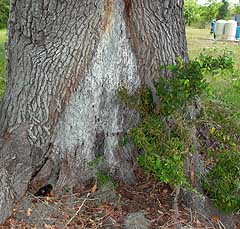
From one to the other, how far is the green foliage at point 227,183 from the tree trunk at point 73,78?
0.69 metres

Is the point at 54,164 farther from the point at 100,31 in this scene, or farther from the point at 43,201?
the point at 100,31

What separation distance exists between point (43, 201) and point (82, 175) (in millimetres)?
348

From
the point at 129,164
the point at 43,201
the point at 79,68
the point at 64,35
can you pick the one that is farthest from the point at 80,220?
the point at 64,35

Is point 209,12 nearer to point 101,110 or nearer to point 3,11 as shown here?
point 3,11

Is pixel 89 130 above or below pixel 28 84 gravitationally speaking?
below

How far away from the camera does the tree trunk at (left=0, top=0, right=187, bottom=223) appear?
349 centimetres

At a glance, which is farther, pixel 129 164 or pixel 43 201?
pixel 129 164

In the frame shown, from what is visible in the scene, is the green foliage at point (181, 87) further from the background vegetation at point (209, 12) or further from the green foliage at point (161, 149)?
the background vegetation at point (209, 12)

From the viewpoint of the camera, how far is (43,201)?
3521 mm

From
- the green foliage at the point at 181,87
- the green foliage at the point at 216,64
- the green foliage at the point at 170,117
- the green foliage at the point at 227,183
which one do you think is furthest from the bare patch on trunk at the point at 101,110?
the green foliage at the point at 227,183

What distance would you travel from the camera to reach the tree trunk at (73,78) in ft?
11.4

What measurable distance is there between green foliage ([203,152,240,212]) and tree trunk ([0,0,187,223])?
27.0 inches

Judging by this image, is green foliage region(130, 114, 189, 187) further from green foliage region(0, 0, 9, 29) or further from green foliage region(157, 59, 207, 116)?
green foliage region(0, 0, 9, 29)

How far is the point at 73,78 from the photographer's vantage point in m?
3.52
